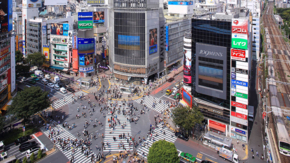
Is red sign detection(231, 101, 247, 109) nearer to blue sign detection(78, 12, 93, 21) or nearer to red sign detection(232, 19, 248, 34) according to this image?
red sign detection(232, 19, 248, 34)

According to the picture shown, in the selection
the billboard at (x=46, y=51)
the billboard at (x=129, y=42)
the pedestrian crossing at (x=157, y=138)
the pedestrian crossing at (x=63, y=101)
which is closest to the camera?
the pedestrian crossing at (x=157, y=138)

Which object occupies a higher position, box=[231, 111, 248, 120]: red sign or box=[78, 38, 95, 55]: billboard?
A: box=[78, 38, 95, 55]: billboard

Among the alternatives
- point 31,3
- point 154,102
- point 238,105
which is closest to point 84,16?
point 31,3

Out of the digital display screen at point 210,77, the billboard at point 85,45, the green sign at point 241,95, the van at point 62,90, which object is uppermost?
the billboard at point 85,45

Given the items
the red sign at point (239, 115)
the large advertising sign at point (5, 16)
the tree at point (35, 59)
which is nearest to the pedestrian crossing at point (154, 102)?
the red sign at point (239, 115)

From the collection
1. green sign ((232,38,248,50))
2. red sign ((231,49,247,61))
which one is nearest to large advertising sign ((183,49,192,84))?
red sign ((231,49,247,61))

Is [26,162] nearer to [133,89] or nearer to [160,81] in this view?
[133,89]

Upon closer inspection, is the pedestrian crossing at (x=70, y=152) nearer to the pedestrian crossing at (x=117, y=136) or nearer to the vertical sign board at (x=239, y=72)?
the pedestrian crossing at (x=117, y=136)

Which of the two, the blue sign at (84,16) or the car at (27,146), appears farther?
the blue sign at (84,16)
